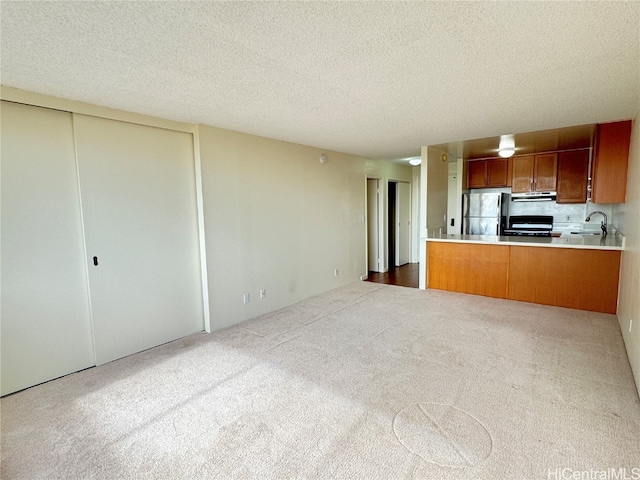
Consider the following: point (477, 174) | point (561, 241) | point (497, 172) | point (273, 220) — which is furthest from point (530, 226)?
point (273, 220)

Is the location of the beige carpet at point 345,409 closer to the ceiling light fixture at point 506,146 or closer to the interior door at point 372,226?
the ceiling light fixture at point 506,146

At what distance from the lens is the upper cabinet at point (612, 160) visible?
11.7 ft

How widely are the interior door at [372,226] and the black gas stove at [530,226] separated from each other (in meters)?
2.38

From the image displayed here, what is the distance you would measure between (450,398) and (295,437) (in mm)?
1106

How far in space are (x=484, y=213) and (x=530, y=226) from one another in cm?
80

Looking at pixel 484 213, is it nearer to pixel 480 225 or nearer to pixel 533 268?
pixel 480 225

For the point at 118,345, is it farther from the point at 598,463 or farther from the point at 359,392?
the point at 598,463

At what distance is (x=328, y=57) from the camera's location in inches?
75.1

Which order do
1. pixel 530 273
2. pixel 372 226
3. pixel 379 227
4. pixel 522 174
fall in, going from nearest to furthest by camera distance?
pixel 530 273 → pixel 522 174 → pixel 379 227 → pixel 372 226

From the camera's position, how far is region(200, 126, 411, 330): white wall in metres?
3.61

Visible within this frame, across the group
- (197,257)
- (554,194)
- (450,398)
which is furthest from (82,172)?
(554,194)

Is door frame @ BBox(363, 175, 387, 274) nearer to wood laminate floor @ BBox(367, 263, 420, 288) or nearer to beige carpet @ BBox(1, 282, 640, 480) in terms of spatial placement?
wood laminate floor @ BBox(367, 263, 420, 288)

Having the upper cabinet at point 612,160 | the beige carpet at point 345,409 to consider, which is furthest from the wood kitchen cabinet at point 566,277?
the upper cabinet at point 612,160

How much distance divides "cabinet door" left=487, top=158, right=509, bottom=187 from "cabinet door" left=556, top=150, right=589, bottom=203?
818 millimetres
